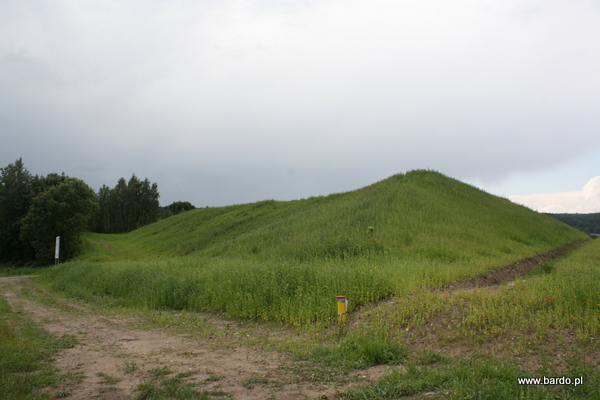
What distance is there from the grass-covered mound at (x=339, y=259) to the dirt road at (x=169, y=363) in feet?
6.30

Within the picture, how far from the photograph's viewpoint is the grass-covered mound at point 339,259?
34.8ft

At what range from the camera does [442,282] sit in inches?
441

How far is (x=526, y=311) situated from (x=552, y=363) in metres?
2.02

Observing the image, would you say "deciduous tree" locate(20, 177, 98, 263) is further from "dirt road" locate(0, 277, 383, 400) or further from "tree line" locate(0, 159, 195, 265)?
"dirt road" locate(0, 277, 383, 400)

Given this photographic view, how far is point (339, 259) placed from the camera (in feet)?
47.3

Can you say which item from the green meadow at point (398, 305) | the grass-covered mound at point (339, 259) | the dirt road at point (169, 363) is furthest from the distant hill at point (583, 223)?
the dirt road at point (169, 363)

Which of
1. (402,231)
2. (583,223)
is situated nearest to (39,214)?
(402,231)

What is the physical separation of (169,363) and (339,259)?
8.73m

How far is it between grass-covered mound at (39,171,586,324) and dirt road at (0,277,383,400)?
75.6 inches

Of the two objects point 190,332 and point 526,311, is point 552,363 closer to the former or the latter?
point 526,311

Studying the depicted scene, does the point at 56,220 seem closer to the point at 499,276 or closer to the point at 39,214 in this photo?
the point at 39,214

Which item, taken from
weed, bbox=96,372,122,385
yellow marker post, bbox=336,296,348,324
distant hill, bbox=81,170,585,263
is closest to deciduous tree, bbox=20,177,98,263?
distant hill, bbox=81,170,585,263

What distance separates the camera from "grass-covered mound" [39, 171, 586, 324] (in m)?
10.6

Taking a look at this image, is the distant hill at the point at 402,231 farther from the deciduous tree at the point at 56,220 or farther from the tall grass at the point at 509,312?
the tall grass at the point at 509,312
